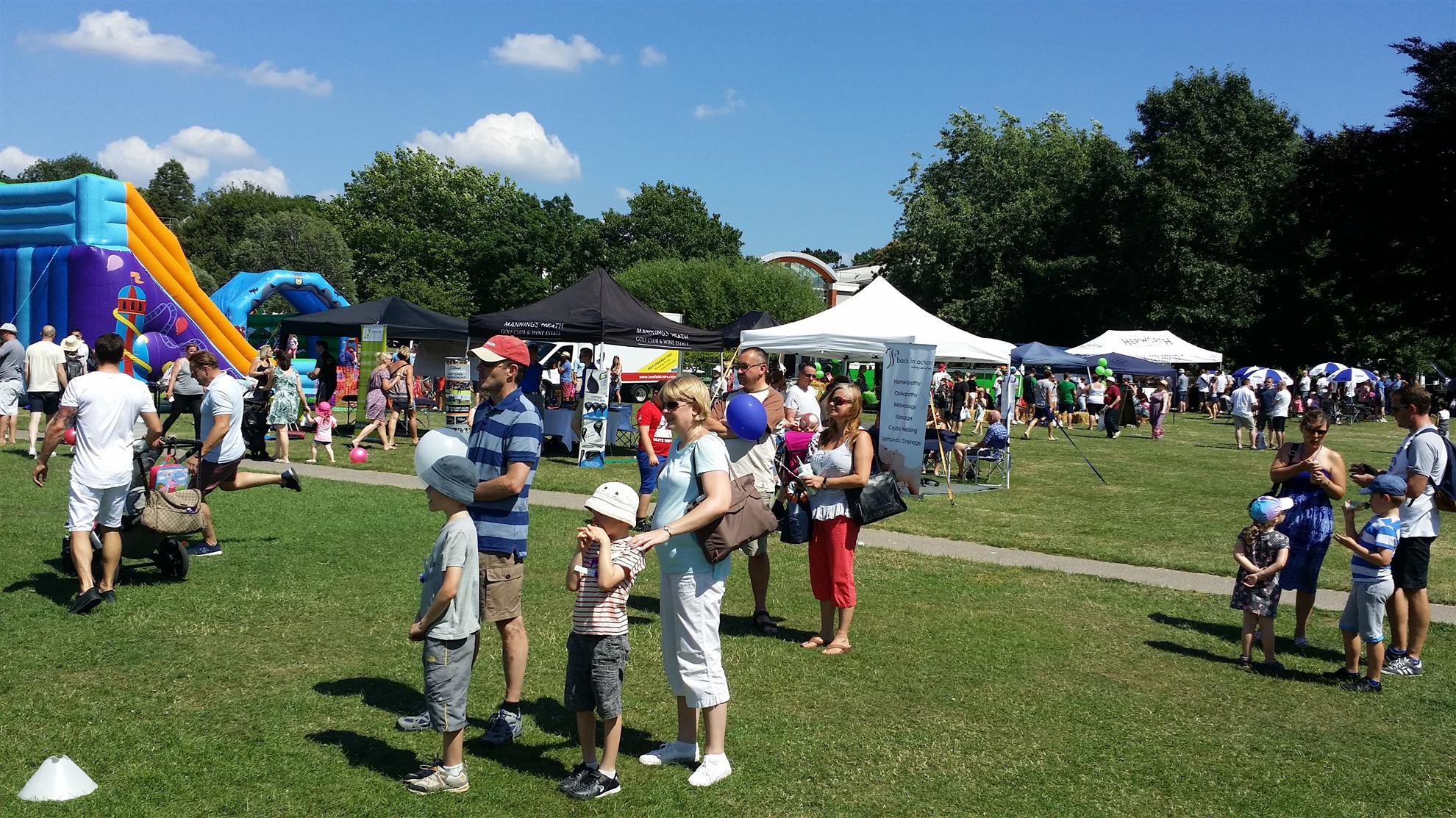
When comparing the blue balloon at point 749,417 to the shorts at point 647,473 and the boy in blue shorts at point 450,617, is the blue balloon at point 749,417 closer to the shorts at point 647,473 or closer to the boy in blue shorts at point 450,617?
the boy in blue shorts at point 450,617

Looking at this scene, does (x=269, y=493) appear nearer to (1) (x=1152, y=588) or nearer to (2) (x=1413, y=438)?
(1) (x=1152, y=588)

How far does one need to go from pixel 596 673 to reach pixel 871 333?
532 inches

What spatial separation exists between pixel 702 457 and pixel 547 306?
13.7 metres

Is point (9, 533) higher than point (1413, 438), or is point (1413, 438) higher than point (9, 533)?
point (1413, 438)

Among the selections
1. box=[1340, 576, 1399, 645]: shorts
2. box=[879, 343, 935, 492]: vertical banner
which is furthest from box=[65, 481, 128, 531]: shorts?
box=[879, 343, 935, 492]: vertical banner

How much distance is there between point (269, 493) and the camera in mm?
12016

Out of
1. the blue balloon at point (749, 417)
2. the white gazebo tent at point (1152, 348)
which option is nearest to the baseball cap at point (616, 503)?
the blue balloon at point (749, 417)

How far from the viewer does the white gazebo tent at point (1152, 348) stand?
1471 inches

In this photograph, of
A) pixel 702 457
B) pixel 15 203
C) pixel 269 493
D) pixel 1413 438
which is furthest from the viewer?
pixel 15 203

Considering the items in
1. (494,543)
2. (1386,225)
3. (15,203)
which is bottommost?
(494,543)

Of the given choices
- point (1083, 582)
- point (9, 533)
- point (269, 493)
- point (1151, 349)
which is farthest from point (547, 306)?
point (1151, 349)

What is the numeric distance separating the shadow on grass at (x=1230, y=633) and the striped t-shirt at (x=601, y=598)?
480 centimetres

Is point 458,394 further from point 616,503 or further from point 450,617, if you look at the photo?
point 616,503

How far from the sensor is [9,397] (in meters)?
14.9
